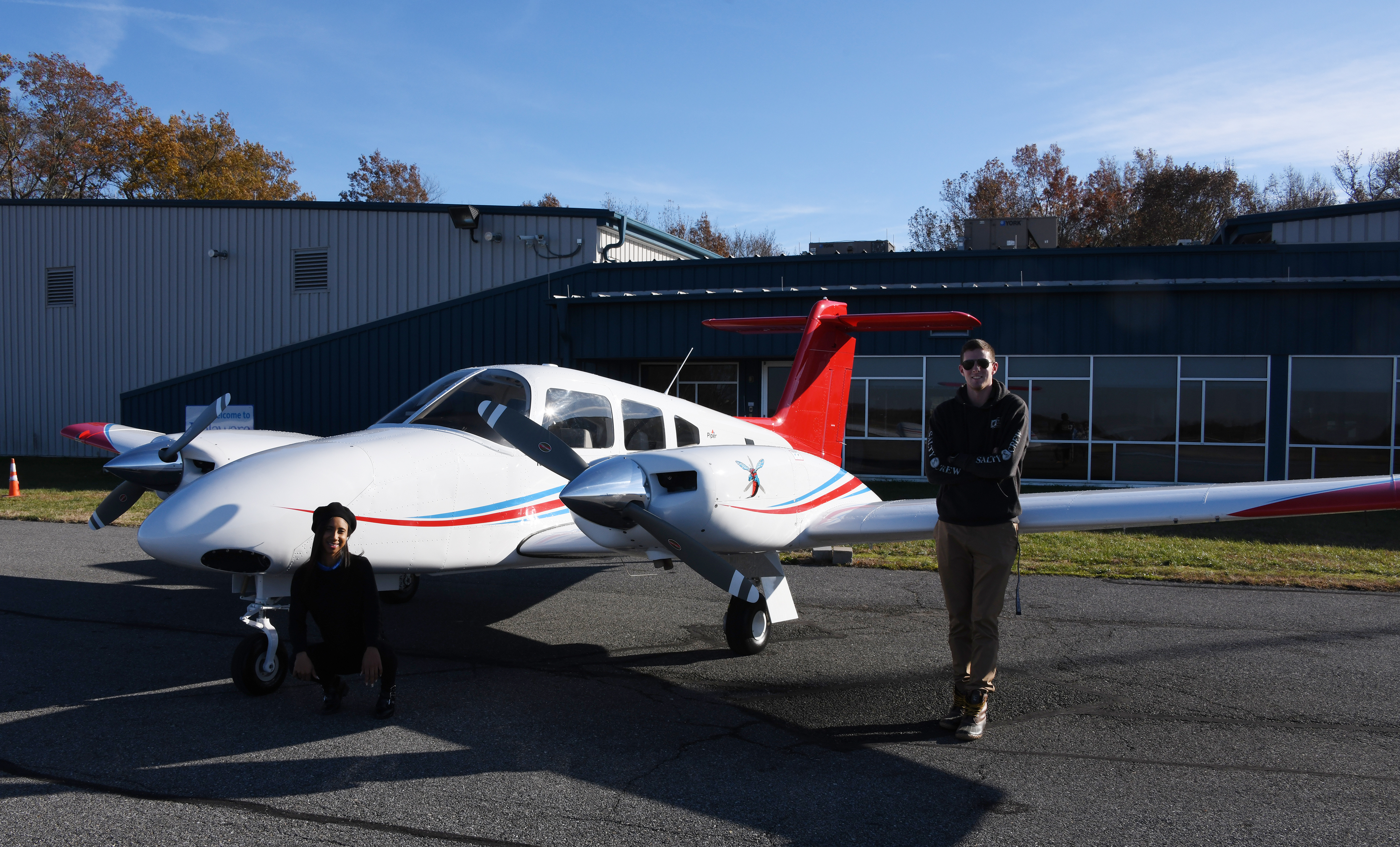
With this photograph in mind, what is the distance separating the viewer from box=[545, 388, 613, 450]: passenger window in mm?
6754

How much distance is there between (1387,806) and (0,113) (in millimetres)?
49429

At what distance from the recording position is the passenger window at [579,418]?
6.75m

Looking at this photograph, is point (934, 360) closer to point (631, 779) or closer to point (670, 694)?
point (670, 694)

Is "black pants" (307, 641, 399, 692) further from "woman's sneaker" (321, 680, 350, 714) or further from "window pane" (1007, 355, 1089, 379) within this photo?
"window pane" (1007, 355, 1089, 379)

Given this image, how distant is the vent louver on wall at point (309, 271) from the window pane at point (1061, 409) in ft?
60.1

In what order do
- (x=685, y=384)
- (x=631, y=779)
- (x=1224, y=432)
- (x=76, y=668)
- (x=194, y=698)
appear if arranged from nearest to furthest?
(x=631, y=779) → (x=194, y=698) → (x=76, y=668) → (x=1224, y=432) → (x=685, y=384)

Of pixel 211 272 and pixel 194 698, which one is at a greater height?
pixel 211 272

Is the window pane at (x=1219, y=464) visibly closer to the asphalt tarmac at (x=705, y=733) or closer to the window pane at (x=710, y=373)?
the window pane at (x=710, y=373)

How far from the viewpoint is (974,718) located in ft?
15.5

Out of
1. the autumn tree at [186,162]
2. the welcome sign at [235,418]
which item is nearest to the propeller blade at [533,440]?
the welcome sign at [235,418]

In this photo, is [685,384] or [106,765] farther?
[685,384]

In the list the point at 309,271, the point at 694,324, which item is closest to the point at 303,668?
the point at 694,324

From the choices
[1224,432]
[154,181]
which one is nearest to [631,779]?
[1224,432]

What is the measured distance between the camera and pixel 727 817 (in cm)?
372
